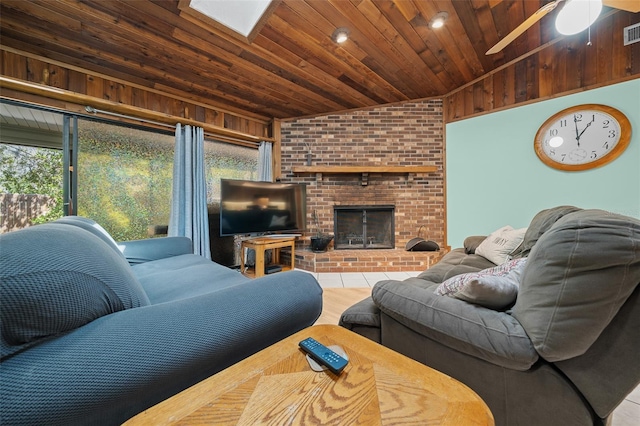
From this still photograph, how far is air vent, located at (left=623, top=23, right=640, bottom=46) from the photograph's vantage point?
7.29 feet

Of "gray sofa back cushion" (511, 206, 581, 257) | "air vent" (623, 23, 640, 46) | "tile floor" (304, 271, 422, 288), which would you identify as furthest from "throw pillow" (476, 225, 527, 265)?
"air vent" (623, 23, 640, 46)

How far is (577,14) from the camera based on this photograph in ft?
4.84

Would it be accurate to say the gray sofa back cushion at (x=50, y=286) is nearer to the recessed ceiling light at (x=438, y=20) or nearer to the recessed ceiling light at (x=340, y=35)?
the recessed ceiling light at (x=340, y=35)

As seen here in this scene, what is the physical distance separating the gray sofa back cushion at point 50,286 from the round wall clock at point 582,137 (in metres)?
3.88

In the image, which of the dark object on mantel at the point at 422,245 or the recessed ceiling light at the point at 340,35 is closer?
the recessed ceiling light at the point at 340,35

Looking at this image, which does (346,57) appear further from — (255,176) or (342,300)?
(342,300)

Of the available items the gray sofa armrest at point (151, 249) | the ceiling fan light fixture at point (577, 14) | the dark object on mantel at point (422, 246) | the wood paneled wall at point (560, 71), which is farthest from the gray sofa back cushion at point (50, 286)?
the wood paneled wall at point (560, 71)

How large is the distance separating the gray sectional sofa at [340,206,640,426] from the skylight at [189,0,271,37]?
2223 mm

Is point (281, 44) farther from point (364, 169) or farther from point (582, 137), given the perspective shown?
point (582, 137)

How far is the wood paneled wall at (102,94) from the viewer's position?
1.91 metres

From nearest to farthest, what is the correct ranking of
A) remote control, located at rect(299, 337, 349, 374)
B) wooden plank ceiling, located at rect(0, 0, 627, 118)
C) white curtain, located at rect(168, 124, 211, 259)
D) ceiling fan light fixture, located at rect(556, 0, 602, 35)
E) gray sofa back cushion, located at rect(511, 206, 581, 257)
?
1. remote control, located at rect(299, 337, 349, 374)
2. ceiling fan light fixture, located at rect(556, 0, 602, 35)
3. gray sofa back cushion, located at rect(511, 206, 581, 257)
4. wooden plank ceiling, located at rect(0, 0, 627, 118)
5. white curtain, located at rect(168, 124, 211, 259)

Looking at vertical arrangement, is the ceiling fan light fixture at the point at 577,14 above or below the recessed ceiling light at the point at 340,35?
below

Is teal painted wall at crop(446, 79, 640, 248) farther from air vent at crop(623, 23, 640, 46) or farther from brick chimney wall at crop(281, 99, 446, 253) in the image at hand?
air vent at crop(623, 23, 640, 46)

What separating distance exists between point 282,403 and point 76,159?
288cm
